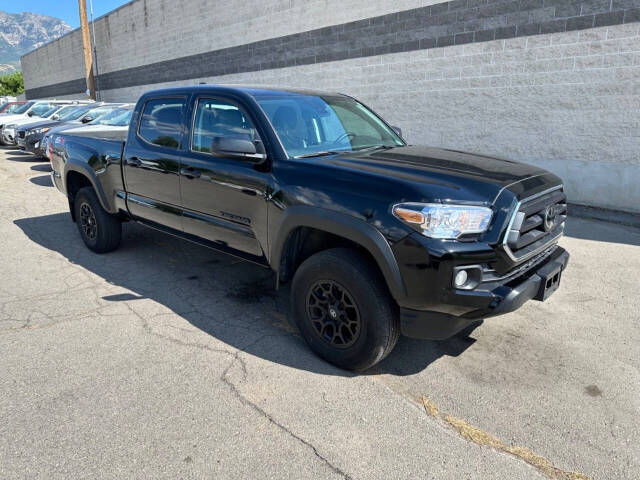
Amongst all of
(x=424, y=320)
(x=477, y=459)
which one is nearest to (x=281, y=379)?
(x=424, y=320)

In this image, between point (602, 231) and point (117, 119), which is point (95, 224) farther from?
point (602, 231)

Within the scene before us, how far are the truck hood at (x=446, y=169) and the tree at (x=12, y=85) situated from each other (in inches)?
2575

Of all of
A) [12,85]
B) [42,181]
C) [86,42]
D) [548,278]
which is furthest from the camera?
[12,85]

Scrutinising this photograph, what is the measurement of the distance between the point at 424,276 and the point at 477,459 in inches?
37.9

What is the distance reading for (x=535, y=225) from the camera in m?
2.92

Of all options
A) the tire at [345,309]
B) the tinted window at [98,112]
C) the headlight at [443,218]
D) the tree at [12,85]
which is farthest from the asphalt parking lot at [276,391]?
the tree at [12,85]

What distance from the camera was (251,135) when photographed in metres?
3.49

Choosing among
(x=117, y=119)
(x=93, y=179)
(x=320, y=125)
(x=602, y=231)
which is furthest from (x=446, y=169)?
(x=117, y=119)

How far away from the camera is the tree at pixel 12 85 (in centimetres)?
5516

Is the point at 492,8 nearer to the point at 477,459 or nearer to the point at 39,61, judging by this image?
the point at 477,459

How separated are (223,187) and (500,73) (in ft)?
22.8

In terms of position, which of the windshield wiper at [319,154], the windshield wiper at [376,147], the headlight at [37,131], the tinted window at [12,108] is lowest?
the windshield wiper at [319,154]

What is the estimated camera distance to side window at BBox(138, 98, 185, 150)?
412cm

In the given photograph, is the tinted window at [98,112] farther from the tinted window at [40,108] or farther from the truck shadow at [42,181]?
the tinted window at [40,108]
